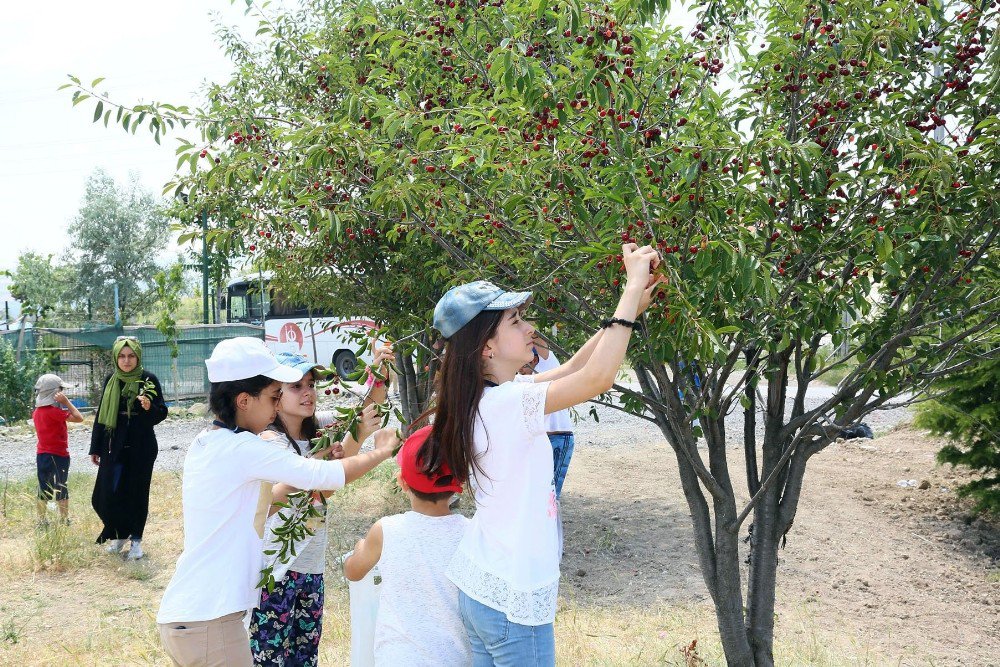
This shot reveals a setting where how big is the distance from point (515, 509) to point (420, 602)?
0.56 m

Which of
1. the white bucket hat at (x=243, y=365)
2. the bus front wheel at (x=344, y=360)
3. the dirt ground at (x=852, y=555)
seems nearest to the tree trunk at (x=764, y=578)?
the dirt ground at (x=852, y=555)

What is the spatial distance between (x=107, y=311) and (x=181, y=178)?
1562 inches

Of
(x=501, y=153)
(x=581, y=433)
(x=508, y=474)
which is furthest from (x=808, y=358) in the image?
(x=581, y=433)

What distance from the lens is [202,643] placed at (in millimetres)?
2793

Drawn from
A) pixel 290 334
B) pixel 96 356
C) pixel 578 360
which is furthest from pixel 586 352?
pixel 290 334

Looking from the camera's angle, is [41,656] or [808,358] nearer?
[808,358]

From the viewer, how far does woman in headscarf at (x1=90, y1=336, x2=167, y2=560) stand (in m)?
7.12

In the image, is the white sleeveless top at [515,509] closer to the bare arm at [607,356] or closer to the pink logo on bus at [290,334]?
the bare arm at [607,356]

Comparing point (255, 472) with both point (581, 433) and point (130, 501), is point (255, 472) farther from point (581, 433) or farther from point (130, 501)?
point (581, 433)

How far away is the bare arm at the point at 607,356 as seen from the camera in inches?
87.2

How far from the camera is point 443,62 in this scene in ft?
12.3

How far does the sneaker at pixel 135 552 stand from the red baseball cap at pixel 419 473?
521 cm

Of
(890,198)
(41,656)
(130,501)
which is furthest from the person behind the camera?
(130,501)

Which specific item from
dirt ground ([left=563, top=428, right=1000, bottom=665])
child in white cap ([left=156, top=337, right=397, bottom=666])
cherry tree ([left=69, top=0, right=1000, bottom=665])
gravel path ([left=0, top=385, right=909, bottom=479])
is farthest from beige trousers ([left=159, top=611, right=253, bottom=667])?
gravel path ([left=0, top=385, right=909, bottom=479])
